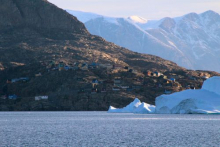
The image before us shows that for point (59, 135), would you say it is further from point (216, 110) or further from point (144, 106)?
point (144, 106)

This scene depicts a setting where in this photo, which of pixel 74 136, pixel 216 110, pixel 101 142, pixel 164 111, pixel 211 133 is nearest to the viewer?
pixel 101 142

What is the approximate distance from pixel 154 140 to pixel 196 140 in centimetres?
694

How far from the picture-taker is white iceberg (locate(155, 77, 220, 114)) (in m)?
173

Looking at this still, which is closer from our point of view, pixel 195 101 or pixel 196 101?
pixel 196 101

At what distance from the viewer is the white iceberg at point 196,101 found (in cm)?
17312

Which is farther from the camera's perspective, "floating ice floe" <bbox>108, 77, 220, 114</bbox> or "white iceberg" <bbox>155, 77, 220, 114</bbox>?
"white iceberg" <bbox>155, 77, 220, 114</bbox>

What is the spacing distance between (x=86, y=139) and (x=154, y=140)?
11338 millimetres

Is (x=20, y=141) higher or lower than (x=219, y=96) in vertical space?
lower

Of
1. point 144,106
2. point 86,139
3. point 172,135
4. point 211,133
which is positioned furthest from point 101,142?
point 144,106

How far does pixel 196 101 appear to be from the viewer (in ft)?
570

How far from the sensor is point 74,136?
103m

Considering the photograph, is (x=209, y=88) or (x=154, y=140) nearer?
(x=154, y=140)

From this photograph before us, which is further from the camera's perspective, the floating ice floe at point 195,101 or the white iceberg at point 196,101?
the white iceberg at point 196,101

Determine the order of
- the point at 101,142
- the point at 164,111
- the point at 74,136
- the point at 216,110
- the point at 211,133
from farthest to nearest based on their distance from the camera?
the point at 164,111
the point at 216,110
the point at 211,133
the point at 74,136
the point at 101,142
